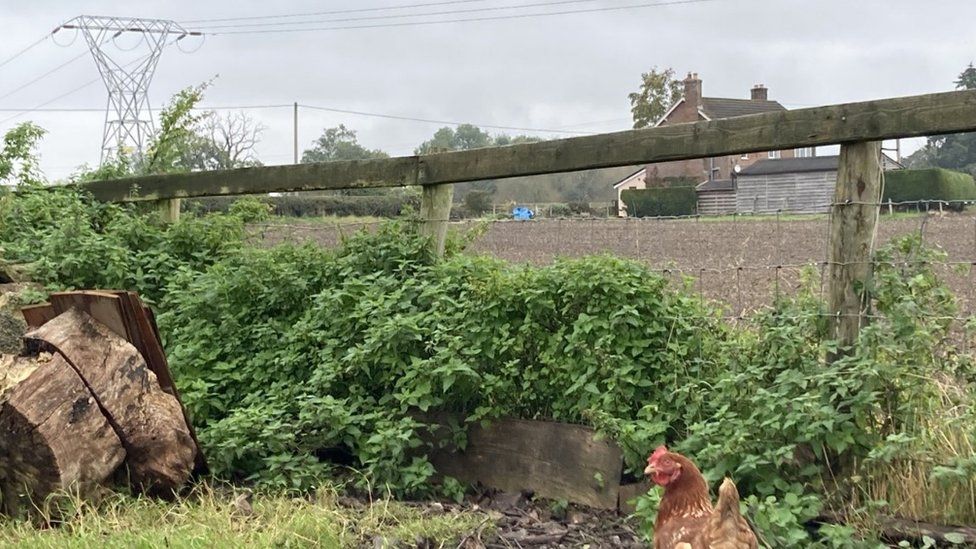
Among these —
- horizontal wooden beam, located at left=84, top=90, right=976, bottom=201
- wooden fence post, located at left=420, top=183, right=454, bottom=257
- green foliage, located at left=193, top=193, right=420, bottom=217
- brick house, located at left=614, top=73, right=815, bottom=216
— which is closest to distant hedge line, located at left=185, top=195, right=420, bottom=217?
green foliage, located at left=193, top=193, right=420, bottom=217

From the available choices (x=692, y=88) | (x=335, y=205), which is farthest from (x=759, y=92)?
(x=335, y=205)

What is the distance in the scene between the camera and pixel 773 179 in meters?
8.90

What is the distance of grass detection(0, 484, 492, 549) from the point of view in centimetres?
426

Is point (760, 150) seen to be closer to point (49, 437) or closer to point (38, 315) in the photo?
point (49, 437)

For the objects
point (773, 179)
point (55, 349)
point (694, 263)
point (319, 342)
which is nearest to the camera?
point (55, 349)

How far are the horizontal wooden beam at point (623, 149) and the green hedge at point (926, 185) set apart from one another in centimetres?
106

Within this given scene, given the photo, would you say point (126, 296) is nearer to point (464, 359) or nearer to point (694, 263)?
point (464, 359)

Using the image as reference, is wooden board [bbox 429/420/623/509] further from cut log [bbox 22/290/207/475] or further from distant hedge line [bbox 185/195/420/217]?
distant hedge line [bbox 185/195/420/217]

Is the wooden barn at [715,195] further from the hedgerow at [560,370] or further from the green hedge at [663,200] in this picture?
the hedgerow at [560,370]

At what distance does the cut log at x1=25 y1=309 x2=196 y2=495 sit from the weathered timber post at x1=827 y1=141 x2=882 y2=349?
354cm

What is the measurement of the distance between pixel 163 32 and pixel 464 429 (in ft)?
125

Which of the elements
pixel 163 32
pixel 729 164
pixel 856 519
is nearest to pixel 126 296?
pixel 856 519

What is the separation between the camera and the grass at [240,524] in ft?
14.0

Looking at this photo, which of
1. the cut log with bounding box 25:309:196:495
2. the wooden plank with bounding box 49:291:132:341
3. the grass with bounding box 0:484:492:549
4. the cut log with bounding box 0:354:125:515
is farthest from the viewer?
the wooden plank with bounding box 49:291:132:341
